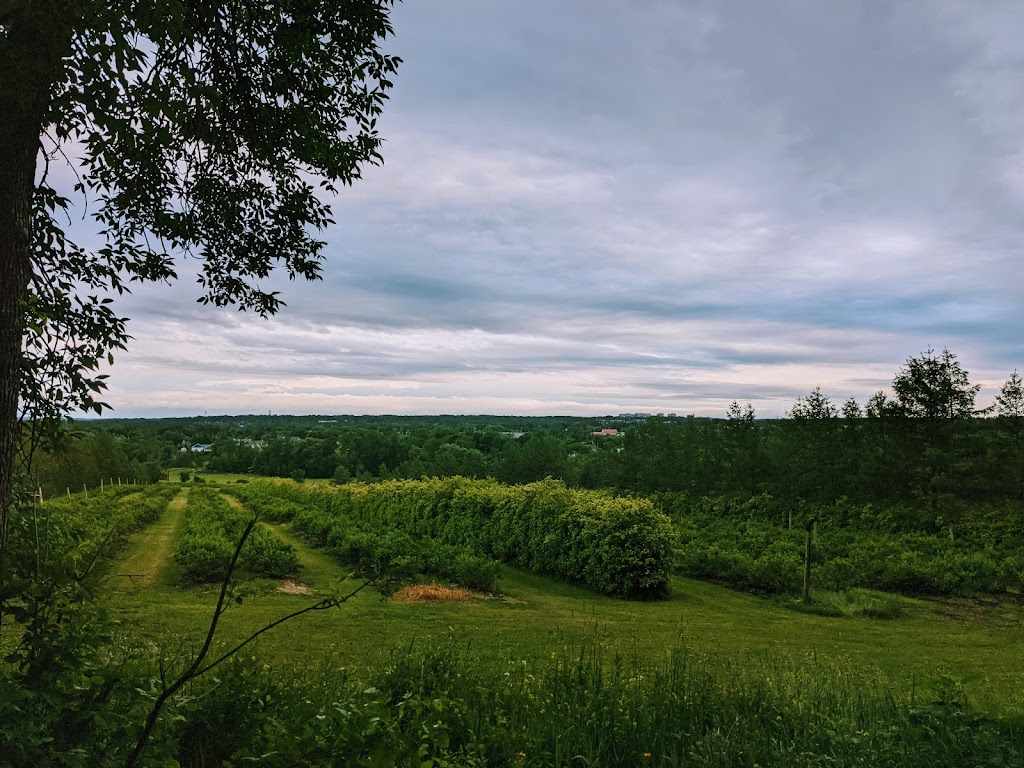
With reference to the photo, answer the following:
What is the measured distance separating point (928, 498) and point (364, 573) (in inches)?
956

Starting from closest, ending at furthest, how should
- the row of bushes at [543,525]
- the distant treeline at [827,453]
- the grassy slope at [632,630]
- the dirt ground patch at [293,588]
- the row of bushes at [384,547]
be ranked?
the grassy slope at [632,630] < the dirt ground patch at [293,588] < the row of bushes at [384,547] < the row of bushes at [543,525] < the distant treeline at [827,453]

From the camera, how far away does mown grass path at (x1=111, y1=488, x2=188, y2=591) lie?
15.9 m

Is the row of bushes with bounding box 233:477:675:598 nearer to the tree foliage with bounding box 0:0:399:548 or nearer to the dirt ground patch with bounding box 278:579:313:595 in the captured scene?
the dirt ground patch with bounding box 278:579:313:595

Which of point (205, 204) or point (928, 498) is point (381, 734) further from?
point (928, 498)

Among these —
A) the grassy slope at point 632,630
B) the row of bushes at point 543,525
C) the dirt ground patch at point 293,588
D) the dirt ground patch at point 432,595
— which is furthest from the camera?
the row of bushes at point 543,525

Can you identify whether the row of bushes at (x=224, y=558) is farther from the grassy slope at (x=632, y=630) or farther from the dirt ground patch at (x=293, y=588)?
the grassy slope at (x=632, y=630)

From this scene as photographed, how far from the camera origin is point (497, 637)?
9.28 metres

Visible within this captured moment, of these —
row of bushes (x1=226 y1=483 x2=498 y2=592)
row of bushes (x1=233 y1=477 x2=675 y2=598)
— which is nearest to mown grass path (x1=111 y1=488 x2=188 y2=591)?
row of bushes (x1=226 y1=483 x2=498 y2=592)

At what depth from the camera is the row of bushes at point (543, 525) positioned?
15.8 metres

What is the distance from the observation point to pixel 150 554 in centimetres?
2114

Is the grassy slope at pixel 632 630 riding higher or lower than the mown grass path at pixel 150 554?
higher

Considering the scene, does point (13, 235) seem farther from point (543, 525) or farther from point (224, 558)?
point (543, 525)

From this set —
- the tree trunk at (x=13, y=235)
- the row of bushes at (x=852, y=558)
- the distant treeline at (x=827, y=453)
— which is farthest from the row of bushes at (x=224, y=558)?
the tree trunk at (x=13, y=235)

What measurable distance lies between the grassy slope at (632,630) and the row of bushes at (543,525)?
0.90 m
